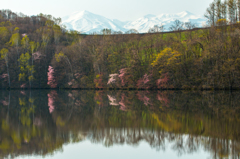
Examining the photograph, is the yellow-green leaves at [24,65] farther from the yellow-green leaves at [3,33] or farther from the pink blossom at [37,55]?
the yellow-green leaves at [3,33]

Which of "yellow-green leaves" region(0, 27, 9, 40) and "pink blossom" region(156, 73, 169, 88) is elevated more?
"yellow-green leaves" region(0, 27, 9, 40)

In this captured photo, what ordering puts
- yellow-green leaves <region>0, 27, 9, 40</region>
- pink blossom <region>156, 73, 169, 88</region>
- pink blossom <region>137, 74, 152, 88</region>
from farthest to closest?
1. yellow-green leaves <region>0, 27, 9, 40</region>
2. pink blossom <region>137, 74, 152, 88</region>
3. pink blossom <region>156, 73, 169, 88</region>

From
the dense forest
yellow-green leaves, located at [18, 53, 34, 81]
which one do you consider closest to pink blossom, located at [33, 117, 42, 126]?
the dense forest

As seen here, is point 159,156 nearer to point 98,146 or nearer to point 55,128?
point 98,146

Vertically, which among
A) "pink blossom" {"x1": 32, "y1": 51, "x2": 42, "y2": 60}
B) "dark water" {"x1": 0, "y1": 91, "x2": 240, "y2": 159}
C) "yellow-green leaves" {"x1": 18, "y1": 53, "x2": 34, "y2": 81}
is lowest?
"dark water" {"x1": 0, "y1": 91, "x2": 240, "y2": 159}

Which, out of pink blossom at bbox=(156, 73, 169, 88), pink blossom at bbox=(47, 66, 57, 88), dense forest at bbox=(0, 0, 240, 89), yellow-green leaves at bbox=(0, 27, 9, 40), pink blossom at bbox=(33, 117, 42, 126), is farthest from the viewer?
yellow-green leaves at bbox=(0, 27, 9, 40)

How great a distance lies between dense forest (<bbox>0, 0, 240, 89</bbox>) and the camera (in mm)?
51438

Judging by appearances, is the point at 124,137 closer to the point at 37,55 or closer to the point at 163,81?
the point at 163,81

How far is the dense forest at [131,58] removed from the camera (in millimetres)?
51438

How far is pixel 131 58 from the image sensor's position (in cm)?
6278

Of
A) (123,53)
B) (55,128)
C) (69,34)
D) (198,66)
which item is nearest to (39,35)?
(69,34)

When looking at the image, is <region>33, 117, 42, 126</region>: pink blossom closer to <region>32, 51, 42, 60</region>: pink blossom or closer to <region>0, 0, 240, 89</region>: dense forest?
<region>0, 0, 240, 89</region>: dense forest

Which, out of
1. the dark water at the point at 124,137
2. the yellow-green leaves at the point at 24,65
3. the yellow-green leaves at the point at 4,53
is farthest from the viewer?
the yellow-green leaves at the point at 24,65

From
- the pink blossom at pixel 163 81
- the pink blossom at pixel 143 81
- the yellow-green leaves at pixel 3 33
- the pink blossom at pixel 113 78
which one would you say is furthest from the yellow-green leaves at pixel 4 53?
the pink blossom at pixel 163 81
